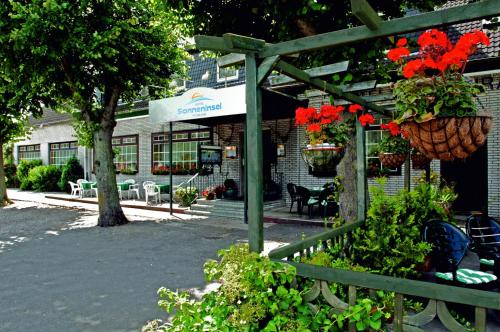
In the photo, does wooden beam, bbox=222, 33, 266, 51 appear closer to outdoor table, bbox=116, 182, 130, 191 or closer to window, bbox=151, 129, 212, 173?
window, bbox=151, 129, 212, 173

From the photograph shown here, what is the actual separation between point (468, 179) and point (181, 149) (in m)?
11.4

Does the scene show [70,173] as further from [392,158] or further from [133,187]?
[392,158]

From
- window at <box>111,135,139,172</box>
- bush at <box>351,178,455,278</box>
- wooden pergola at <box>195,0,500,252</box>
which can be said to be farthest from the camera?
window at <box>111,135,139,172</box>

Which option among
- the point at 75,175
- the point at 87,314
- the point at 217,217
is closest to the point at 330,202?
the point at 217,217

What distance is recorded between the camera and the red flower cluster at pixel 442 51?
7.66 ft

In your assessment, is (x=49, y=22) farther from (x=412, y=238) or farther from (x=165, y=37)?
(x=412, y=238)

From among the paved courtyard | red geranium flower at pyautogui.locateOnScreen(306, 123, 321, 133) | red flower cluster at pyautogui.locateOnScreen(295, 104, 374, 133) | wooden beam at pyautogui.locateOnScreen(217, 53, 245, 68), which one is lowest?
the paved courtyard

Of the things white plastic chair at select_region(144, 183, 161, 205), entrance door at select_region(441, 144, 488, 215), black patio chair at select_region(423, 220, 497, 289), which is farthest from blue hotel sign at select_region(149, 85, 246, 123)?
entrance door at select_region(441, 144, 488, 215)

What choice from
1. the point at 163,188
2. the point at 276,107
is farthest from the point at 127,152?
the point at 276,107

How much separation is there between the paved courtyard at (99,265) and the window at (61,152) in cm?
1037

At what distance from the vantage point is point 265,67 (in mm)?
2787

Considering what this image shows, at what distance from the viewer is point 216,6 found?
7082 mm

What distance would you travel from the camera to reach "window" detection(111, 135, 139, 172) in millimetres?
18641

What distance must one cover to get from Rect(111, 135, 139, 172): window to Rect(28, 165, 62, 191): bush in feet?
17.0
